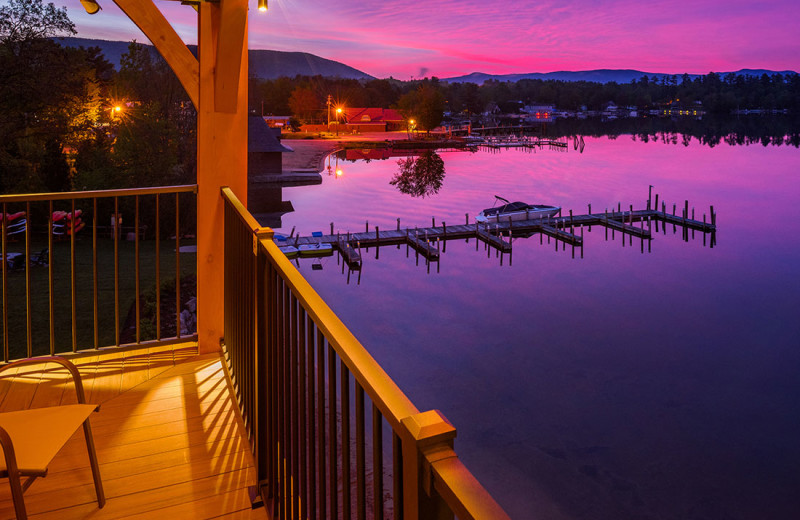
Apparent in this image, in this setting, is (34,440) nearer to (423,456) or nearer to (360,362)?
(360,362)

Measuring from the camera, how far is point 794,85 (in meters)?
143

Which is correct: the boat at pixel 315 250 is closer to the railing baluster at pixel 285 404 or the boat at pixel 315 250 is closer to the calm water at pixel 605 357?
the calm water at pixel 605 357

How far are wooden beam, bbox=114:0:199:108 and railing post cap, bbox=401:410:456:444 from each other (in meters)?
3.19

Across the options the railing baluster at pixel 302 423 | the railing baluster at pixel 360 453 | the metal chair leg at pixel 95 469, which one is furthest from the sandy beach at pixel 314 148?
the railing baluster at pixel 360 453

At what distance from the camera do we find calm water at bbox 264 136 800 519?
16000 millimetres

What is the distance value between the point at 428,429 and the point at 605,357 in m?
24.0

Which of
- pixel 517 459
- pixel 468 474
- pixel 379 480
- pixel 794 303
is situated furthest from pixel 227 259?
pixel 794 303

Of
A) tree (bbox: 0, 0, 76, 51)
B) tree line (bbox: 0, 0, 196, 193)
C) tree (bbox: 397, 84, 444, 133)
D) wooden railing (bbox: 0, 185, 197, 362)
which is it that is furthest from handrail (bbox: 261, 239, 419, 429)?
tree (bbox: 397, 84, 444, 133)

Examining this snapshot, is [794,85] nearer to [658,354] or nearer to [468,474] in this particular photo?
[658,354]

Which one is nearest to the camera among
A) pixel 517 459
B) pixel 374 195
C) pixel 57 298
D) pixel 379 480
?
pixel 379 480

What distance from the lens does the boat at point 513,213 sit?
3612cm

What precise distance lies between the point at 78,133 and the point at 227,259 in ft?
92.1

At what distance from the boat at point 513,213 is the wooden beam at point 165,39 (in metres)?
32.7

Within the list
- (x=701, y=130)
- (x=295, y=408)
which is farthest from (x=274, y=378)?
(x=701, y=130)
